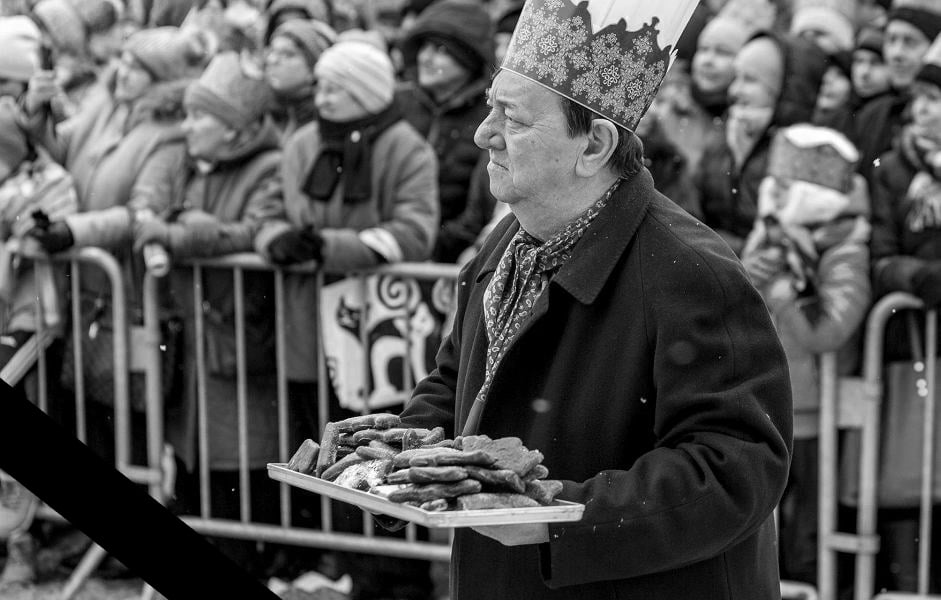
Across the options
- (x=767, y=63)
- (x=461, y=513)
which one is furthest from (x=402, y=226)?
(x=461, y=513)

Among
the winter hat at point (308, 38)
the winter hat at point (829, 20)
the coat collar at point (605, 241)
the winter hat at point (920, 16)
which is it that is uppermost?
the coat collar at point (605, 241)

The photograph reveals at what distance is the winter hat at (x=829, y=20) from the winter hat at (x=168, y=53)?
9.23ft

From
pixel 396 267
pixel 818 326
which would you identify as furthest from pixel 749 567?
pixel 396 267

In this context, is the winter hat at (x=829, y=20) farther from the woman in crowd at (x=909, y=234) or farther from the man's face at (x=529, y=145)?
the man's face at (x=529, y=145)

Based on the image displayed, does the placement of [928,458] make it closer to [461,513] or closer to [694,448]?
[694,448]

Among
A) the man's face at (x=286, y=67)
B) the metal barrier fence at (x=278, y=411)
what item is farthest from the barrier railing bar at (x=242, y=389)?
the man's face at (x=286, y=67)

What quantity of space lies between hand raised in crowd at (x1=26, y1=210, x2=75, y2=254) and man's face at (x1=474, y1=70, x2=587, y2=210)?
12.9 ft

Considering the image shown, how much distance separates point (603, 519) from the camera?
2305 mm

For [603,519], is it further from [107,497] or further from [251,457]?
[251,457]

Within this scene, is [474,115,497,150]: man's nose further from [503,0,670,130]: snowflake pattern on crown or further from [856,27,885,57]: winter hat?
[856,27,885,57]: winter hat

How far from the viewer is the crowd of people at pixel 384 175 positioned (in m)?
5.45

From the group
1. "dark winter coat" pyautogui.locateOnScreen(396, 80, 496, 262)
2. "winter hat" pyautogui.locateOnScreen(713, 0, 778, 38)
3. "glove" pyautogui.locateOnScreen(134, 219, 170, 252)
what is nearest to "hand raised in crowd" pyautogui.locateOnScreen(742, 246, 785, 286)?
"dark winter coat" pyautogui.locateOnScreen(396, 80, 496, 262)

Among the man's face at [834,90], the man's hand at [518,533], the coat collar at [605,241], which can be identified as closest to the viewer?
the man's hand at [518,533]

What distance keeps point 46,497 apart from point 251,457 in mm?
4269
